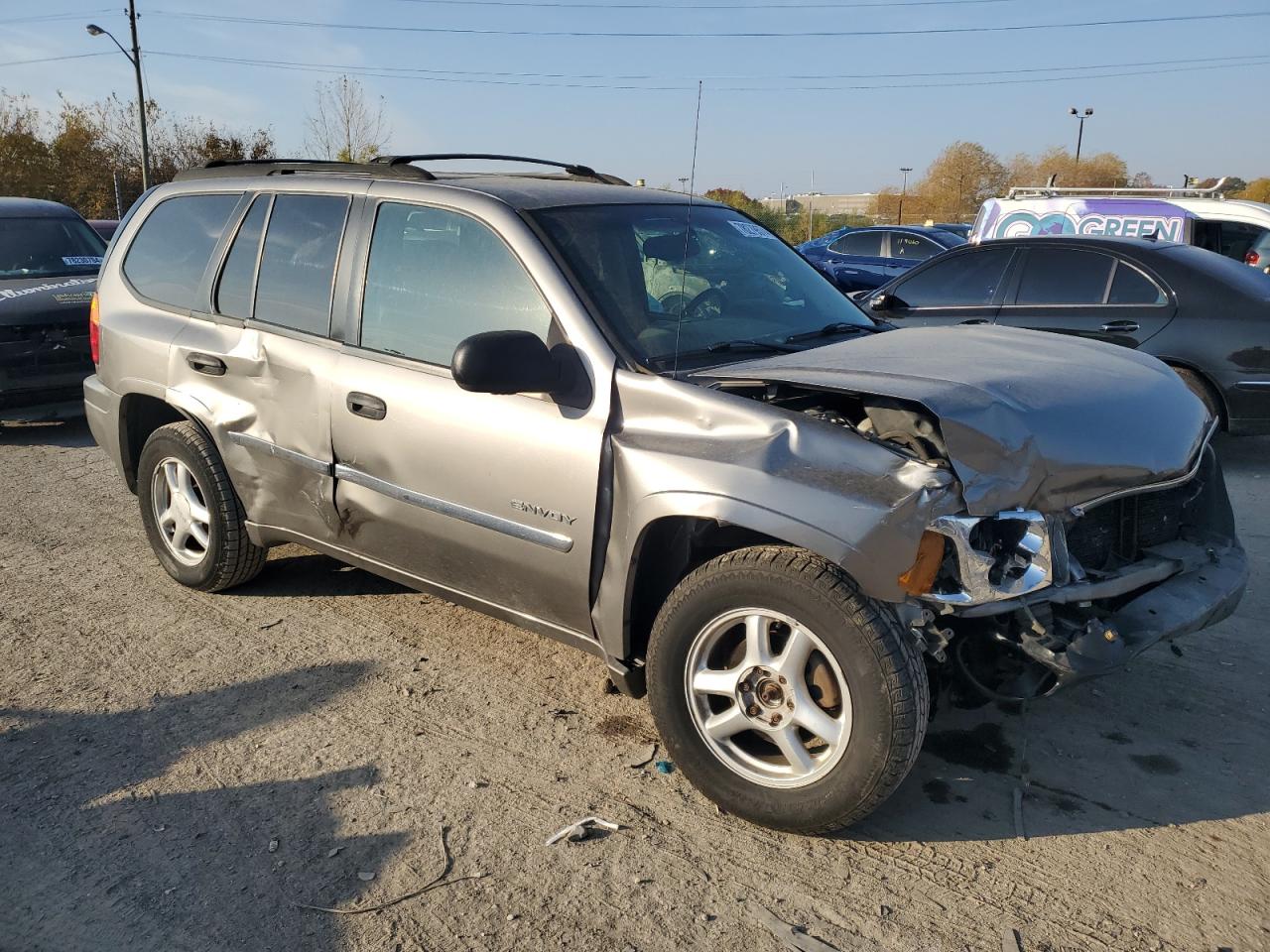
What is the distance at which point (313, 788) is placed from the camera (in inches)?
129

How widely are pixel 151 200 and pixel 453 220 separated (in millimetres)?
2235

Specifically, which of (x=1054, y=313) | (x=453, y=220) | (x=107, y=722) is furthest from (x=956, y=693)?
(x=1054, y=313)

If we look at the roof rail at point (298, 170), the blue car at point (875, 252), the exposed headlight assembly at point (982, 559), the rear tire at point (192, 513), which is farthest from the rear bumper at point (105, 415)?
the blue car at point (875, 252)

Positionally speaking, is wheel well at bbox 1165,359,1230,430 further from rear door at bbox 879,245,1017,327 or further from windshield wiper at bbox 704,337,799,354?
windshield wiper at bbox 704,337,799,354

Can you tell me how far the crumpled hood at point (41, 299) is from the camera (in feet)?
25.6

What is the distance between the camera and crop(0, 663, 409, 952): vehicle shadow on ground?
105 inches

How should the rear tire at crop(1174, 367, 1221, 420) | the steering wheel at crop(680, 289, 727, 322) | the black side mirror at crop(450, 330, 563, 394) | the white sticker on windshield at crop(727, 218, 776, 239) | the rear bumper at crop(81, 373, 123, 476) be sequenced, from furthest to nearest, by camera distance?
1. the rear tire at crop(1174, 367, 1221, 420)
2. the rear bumper at crop(81, 373, 123, 476)
3. the white sticker on windshield at crop(727, 218, 776, 239)
4. the steering wheel at crop(680, 289, 727, 322)
5. the black side mirror at crop(450, 330, 563, 394)

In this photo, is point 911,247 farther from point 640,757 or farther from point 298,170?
point 640,757

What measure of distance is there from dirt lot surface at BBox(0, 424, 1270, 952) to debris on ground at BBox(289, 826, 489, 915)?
0.01 metres

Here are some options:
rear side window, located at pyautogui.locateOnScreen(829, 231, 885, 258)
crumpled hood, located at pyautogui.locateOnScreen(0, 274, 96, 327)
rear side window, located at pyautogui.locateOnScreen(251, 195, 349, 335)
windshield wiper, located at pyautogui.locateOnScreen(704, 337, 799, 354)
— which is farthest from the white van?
crumpled hood, located at pyautogui.locateOnScreen(0, 274, 96, 327)

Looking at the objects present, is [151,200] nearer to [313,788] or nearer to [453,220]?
[453,220]

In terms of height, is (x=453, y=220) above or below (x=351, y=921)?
above

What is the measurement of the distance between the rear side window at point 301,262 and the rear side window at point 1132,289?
547 centimetres

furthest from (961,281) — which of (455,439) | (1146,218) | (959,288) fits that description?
(455,439)
